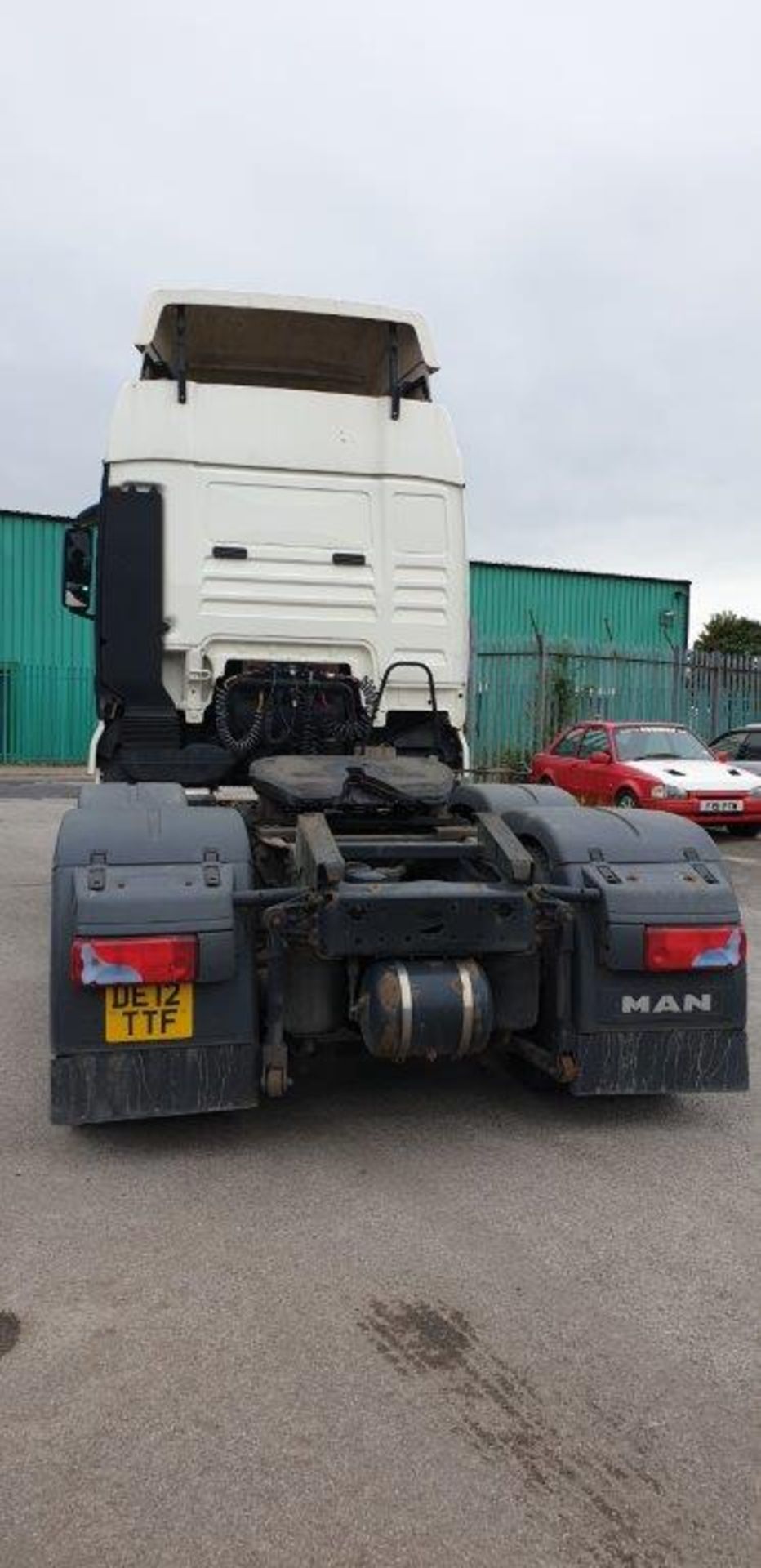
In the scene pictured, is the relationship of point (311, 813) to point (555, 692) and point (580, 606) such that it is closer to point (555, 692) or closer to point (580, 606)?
point (555, 692)

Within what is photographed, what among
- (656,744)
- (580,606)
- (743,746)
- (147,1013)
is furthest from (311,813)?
(580,606)

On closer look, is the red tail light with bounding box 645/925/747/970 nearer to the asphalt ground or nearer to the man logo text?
the man logo text

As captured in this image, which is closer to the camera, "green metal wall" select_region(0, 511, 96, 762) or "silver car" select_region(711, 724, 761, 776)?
"silver car" select_region(711, 724, 761, 776)

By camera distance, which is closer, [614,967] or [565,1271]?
[565,1271]

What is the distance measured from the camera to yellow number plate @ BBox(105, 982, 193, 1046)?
4.06m

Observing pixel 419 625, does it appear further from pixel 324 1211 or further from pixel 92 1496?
pixel 92 1496

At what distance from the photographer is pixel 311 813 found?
498 cm

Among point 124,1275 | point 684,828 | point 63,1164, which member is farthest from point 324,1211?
point 684,828

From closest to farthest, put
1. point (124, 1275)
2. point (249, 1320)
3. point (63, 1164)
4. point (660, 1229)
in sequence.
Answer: point (249, 1320)
point (124, 1275)
point (660, 1229)
point (63, 1164)

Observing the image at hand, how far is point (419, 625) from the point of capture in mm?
6633

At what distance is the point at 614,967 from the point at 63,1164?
200 cm

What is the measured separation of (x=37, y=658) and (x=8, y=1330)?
89.1 feet

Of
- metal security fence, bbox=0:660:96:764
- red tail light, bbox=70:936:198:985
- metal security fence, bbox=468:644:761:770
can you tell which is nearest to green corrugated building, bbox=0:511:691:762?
metal security fence, bbox=0:660:96:764

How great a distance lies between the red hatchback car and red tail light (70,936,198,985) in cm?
948
